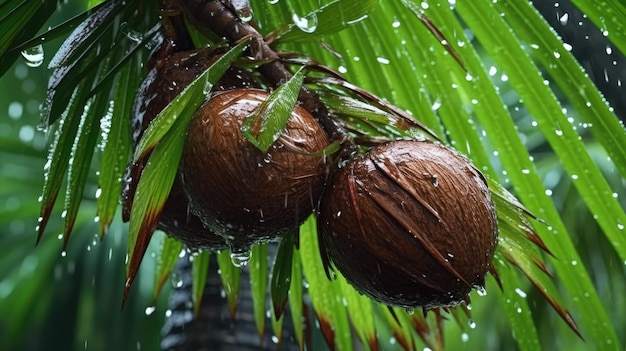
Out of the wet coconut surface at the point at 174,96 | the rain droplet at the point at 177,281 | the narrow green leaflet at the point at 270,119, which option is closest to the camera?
the narrow green leaflet at the point at 270,119

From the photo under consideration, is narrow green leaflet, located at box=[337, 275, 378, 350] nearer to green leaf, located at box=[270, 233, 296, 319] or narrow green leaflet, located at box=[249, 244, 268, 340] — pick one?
narrow green leaflet, located at box=[249, 244, 268, 340]

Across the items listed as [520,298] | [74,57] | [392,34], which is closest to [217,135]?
[74,57]

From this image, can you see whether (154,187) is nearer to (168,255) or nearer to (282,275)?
(282,275)

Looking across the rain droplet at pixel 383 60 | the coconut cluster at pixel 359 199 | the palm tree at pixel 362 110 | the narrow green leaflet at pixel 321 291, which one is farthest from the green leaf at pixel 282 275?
the rain droplet at pixel 383 60

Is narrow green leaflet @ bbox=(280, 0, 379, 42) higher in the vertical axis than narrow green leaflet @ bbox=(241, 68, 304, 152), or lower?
higher

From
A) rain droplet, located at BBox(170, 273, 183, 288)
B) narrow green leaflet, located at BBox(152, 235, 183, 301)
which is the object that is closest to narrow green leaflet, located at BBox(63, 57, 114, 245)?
narrow green leaflet, located at BBox(152, 235, 183, 301)

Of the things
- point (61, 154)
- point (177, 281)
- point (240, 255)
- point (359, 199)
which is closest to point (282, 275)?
point (240, 255)

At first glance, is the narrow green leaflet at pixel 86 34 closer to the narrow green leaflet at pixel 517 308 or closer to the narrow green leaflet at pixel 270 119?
the narrow green leaflet at pixel 270 119
